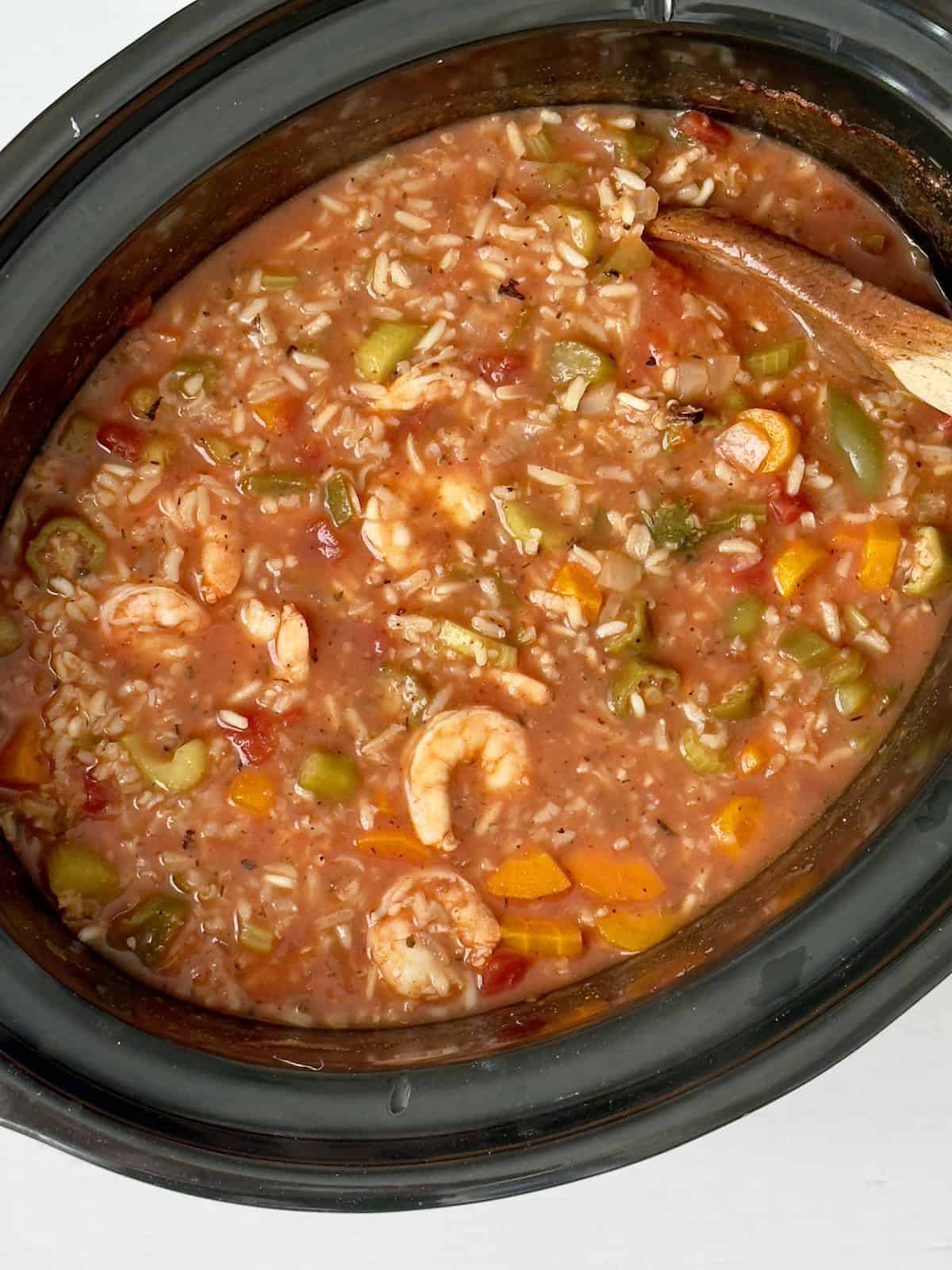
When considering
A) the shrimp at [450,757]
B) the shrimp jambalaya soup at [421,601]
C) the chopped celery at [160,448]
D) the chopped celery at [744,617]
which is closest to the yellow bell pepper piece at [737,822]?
the shrimp jambalaya soup at [421,601]

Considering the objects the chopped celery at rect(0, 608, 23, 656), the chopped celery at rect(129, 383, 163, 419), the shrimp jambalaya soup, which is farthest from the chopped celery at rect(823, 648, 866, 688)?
the chopped celery at rect(0, 608, 23, 656)

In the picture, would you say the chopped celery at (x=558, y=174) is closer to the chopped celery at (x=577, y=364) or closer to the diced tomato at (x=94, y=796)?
the chopped celery at (x=577, y=364)

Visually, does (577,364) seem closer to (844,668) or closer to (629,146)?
(629,146)

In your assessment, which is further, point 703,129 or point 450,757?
point 703,129

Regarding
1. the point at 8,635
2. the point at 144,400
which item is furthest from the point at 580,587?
the point at 8,635

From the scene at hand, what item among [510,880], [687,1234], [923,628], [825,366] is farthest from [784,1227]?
[825,366]

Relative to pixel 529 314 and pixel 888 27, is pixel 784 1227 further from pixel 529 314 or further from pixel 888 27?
pixel 888 27

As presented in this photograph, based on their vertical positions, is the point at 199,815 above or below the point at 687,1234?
above
